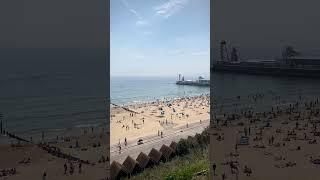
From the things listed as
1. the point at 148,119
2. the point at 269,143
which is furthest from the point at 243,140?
the point at 148,119

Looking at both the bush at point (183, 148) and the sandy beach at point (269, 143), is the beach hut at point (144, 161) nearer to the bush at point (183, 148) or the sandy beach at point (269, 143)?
the bush at point (183, 148)

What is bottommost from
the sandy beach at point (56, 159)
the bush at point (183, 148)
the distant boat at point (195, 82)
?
the bush at point (183, 148)

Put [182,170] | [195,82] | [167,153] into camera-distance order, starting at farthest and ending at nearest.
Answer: [195,82]
[167,153]
[182,170]

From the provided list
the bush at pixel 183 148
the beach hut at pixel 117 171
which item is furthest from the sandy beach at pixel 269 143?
the beach hut at pixel 117 171

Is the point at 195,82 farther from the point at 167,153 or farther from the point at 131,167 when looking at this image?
the point at 131,167

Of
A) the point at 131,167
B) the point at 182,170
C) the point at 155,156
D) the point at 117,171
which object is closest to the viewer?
the point at 182,170

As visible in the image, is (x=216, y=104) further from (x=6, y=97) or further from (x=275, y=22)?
(x=6, y=97)
